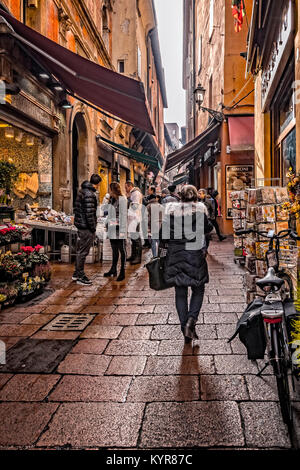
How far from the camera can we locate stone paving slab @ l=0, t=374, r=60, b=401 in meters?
2.93

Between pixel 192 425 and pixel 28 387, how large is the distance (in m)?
1.34

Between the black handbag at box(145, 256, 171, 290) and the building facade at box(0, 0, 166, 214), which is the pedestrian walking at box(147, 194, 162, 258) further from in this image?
the black handbag at box(145, 256, 171, 290)

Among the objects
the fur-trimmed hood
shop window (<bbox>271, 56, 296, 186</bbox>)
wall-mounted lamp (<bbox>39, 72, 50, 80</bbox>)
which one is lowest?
the fur-trimmed hood

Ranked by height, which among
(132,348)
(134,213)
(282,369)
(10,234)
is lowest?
(132,348)

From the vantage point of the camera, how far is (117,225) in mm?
7309

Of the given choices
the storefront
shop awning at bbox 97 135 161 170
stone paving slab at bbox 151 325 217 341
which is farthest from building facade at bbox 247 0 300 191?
shop awning at bbox 97 135 161 170

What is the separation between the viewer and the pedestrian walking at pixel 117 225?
730 centimetres

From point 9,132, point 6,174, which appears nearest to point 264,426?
point 6,174

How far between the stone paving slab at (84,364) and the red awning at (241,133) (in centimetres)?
1161

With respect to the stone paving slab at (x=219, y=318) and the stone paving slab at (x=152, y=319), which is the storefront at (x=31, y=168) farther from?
the stone paving slab at (x=219, y=318)

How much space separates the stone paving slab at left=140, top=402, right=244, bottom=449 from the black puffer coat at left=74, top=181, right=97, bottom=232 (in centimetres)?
446

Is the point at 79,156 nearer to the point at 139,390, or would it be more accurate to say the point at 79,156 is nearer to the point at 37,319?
the point at 37,319

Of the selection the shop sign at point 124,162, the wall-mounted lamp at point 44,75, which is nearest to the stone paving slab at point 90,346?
the wall-mounted lamp at point 44,75

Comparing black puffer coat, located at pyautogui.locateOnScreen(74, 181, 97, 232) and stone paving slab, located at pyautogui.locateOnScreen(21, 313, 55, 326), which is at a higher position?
black puffer coat, located at pyautogui.locateOnScreen(74, 181, 97, 232)
